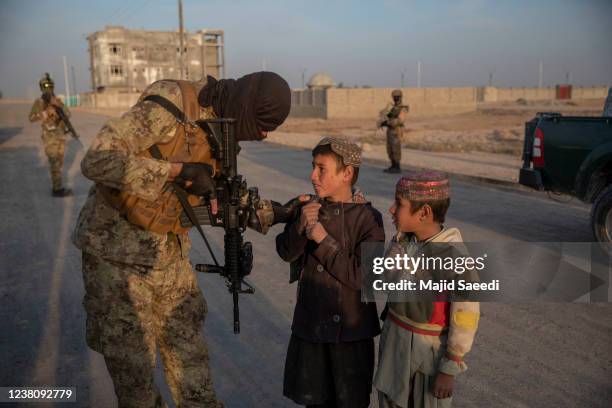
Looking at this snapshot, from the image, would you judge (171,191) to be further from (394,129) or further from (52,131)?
(394,129)

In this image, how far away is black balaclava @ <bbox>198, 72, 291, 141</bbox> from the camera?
2.54 metres

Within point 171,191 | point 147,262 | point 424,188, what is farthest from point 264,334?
point 424,188

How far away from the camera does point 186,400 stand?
2.71 metres

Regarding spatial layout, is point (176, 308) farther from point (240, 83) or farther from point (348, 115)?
point (348, 115)

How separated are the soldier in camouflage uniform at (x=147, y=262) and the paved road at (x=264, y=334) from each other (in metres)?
0.76

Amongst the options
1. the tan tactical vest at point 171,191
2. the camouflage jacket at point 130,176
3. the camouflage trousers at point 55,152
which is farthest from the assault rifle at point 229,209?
A: the camouflage trousers at point 55,152

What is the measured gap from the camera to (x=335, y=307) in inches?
95.3

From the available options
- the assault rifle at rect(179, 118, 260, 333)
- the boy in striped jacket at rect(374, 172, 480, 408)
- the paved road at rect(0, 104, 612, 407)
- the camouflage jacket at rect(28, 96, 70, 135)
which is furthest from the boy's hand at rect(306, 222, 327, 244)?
the camouflage jacket at rect(28, 96, 70, 135)

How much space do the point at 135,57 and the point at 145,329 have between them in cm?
6896

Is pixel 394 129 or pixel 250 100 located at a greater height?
pixel 250 100

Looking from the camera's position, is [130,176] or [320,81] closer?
[130,176]

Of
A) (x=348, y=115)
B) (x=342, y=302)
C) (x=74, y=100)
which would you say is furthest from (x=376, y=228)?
(x=74, y=100)

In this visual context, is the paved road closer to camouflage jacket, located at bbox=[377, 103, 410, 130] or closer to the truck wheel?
the truck wheel

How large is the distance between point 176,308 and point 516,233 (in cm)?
530
